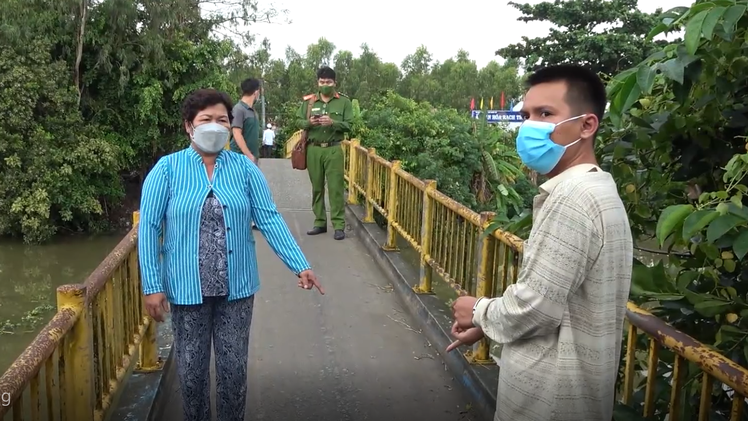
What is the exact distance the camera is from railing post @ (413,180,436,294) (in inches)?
224

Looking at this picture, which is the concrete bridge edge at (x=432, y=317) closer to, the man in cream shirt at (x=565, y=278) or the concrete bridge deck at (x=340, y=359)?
the concrete bridge deck at (x=340, y=359)

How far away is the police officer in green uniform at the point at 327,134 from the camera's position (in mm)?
7434

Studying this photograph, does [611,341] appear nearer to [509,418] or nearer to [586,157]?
[509,418]

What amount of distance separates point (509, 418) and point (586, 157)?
0.84 m

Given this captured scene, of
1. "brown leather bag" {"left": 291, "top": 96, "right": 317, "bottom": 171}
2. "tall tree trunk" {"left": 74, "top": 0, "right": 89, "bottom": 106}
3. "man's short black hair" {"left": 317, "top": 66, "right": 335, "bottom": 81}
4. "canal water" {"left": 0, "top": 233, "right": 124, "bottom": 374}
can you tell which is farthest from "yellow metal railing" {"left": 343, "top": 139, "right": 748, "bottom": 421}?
"tall tree trunk" {"left": 74, "top": 0, "right": 89, "bottom": 106}

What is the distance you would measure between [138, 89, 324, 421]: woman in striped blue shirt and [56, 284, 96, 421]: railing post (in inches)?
11.0

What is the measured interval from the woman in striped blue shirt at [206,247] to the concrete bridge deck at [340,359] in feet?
2.88

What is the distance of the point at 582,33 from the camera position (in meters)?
23.3

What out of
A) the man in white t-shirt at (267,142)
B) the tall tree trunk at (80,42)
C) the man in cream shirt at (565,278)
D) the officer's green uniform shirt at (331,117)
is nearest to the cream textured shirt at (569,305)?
the man in cream shirt at (565,278)

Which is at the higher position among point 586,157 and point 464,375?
point 586,157

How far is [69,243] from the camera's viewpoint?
719 inches

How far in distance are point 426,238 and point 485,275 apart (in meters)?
1.58

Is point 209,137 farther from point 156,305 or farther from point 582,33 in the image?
point 582,33

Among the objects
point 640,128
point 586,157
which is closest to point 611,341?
point 586,157
